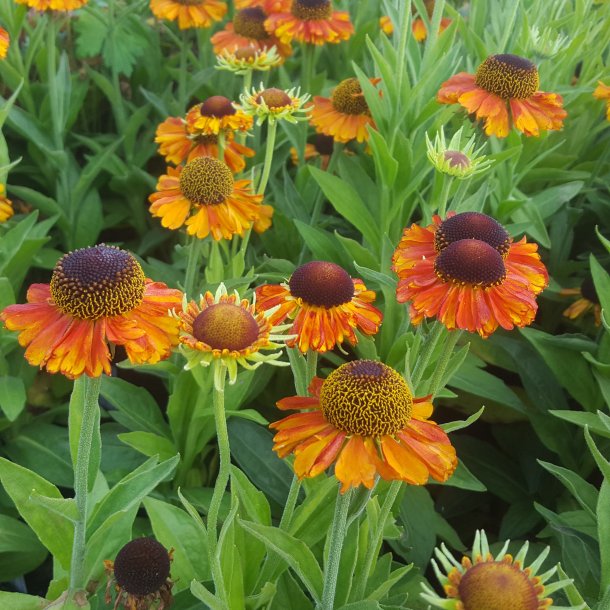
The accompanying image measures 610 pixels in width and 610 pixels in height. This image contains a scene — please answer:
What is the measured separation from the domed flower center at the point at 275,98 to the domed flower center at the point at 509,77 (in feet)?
1.37

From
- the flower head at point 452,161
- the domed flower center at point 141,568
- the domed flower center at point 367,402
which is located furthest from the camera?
the flower head at point 452,161

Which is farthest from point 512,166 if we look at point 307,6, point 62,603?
point 62,603

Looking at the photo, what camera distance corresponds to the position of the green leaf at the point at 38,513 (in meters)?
1.04

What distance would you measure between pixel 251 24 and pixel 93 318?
1600 millimetres

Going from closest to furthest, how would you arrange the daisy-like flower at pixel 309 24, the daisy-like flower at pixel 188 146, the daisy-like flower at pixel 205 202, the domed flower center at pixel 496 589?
1. the domed flower center at pixel 496 589
2. the daisy-like flower at pixel 205 202
3. the daisy-like flower at pixel 188 146
4. the daisy-like flower at pixel 309 24

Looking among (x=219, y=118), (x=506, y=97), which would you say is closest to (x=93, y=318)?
(x=219, y=118)

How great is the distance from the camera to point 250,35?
221 centimetres

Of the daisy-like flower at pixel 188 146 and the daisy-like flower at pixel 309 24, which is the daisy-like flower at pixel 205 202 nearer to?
the daisy-like flower at pixel 188 146

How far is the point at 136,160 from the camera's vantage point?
7.38 feet

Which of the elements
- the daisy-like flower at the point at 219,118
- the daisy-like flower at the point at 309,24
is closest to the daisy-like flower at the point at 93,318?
the daisy-like flower at the point at 219,118

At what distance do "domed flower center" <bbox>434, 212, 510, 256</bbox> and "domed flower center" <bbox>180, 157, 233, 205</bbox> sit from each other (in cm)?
52

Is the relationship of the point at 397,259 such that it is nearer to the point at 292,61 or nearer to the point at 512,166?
the point at 512,166

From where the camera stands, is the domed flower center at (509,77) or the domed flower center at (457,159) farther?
the domed flower center at (509,77)

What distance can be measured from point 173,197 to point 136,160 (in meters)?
0.86
